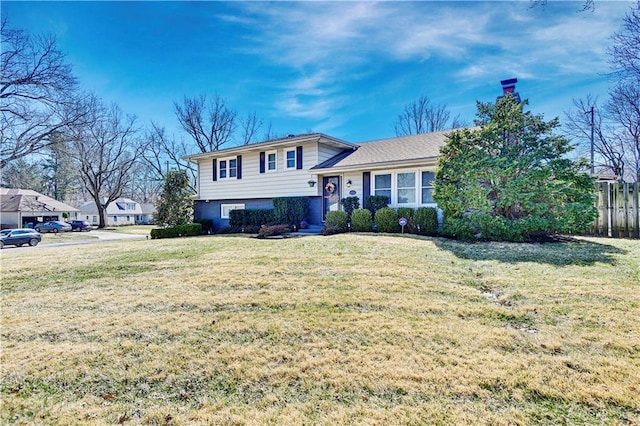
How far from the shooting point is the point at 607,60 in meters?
11.9

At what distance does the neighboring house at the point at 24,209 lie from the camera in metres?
32.8

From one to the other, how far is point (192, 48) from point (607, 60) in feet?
50.4

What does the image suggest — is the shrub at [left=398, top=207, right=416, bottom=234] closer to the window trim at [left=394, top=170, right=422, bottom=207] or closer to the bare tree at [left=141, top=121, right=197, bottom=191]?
the window trim at [left=394, top=170, right=422, bottom=207]

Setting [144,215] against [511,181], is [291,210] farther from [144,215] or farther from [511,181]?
[144,215]

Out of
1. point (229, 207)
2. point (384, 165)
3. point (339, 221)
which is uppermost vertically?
point (384, 165)

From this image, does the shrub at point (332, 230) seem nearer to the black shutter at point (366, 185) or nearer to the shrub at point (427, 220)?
the black shutter at point (366, 185)

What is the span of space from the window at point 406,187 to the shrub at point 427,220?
1.32 m

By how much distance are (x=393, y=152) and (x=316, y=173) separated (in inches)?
136

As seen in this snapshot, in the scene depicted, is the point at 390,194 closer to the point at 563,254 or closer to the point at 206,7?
the point at 563,254

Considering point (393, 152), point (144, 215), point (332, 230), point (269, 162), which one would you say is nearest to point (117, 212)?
point (144, 215)

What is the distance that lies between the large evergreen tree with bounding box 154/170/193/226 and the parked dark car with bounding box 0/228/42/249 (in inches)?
329

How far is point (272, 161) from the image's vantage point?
16.2m

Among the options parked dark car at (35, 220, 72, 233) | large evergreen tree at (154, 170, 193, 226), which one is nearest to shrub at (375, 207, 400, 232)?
large evergreen tree at (154, 170, 193, 226)

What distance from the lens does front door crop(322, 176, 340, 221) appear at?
47.2 feet
